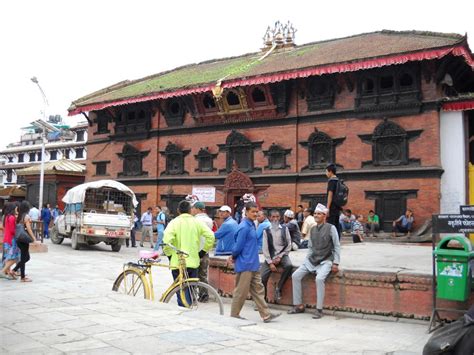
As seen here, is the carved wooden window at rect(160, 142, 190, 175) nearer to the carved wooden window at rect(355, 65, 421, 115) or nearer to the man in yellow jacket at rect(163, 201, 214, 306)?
the carved wooden window at rect(355, 65, 421, 115)

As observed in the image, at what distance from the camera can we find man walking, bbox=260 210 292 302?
9.02m

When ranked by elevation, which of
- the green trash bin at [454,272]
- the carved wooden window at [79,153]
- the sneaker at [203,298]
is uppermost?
the carved wooden window at [79,153]

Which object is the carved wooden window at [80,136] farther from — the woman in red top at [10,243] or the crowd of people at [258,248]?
the crowd of people at [258,248]

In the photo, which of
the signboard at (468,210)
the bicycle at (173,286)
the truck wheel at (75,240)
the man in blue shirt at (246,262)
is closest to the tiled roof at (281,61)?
the truck wheel at (75,240)

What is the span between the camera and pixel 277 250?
9.08 meters

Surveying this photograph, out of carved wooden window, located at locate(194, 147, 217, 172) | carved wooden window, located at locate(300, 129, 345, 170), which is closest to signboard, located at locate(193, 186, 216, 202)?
carved wooden window, located at locate(194, 147, 217, 172)

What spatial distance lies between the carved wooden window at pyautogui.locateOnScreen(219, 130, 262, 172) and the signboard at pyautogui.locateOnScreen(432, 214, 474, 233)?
17.6m

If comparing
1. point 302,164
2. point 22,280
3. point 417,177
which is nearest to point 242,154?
point 302,164

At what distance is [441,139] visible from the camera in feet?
65.3

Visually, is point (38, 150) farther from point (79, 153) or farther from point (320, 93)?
point (320, 93)

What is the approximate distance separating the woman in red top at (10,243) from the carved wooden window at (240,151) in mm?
15410

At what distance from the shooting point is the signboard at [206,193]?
26.0 metres

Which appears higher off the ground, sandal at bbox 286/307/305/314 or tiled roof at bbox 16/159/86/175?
tiled roof at bbox 16/159/86/175

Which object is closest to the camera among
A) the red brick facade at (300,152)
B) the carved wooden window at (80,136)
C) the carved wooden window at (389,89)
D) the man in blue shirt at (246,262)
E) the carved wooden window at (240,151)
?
the man in blue shirt at (246,262)
